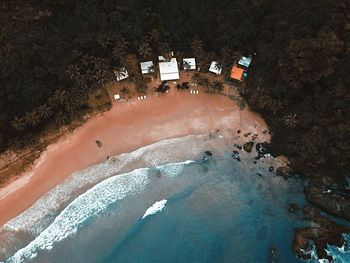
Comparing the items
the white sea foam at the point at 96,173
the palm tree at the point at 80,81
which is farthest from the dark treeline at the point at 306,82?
the palm tree at the point at 80,81

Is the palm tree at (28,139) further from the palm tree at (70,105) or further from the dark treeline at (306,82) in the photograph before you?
the dark treeline at (306,82)

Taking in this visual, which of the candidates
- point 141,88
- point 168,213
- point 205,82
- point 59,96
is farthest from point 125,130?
point 205,82

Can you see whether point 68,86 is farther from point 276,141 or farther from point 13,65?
point 276,141

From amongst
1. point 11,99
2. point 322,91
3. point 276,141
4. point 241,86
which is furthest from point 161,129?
Answer: point 322,91

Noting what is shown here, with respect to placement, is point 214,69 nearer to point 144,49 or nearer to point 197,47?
point 197,47

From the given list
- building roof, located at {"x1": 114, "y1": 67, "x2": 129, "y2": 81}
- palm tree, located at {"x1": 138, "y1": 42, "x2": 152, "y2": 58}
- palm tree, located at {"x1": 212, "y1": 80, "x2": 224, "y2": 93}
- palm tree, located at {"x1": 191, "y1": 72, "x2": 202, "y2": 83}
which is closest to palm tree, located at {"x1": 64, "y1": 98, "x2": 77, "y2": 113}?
building roof, located at {"x1": 114, "y1": 67, "x2": 129, "y2": 81}

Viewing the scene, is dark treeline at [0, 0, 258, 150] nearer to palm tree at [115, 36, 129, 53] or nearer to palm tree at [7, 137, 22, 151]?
palm tree at [7, 137, 22, 151]

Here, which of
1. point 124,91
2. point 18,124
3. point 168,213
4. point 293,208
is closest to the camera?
point 18,124
